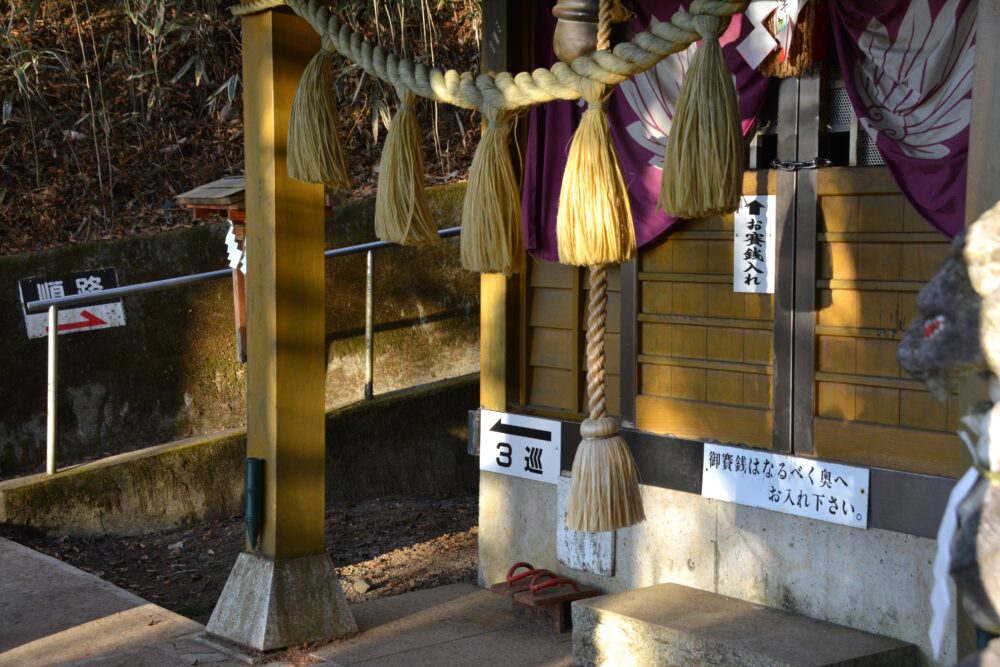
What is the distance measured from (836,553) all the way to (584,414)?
1.42 m

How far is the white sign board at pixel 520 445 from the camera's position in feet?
17.1

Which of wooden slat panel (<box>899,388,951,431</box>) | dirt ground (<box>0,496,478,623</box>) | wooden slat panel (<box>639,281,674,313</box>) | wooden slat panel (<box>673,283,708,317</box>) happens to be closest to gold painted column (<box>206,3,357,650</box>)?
dirt ground (<box>0,496,478,623</box>)

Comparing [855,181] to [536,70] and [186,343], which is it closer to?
[536,70]

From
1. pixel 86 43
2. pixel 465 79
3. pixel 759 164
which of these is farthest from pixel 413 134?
pixel 86 43

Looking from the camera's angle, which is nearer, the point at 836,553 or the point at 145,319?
the point at 836,553

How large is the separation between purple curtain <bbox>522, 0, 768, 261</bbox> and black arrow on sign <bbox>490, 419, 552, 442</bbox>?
0.82 metres

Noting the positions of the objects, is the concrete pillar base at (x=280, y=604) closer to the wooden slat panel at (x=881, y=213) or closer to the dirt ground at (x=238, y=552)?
the dirt ground at (x=238, y=552)

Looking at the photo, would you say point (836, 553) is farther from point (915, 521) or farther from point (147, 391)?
point (147, 391)

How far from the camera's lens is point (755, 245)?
4.46m

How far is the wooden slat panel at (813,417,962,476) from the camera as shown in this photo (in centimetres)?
391

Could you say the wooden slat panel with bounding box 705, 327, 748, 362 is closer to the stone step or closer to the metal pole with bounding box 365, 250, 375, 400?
the stone step

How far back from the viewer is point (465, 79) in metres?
3.41

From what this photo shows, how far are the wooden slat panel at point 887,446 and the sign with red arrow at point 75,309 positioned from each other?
4732mm

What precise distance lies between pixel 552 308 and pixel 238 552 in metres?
2.56
